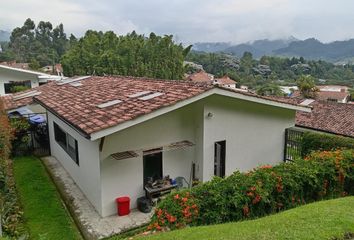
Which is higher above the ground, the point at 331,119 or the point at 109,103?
the point at 109,103

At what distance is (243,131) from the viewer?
12.2 metres

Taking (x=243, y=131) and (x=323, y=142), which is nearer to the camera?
(x=243, y=131)

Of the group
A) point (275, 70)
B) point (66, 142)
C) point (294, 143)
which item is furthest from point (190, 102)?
point (275, 70)

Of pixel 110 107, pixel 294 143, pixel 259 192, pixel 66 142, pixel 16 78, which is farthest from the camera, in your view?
pixel 16 78

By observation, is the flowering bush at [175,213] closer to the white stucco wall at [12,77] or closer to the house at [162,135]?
the house at [162,135]

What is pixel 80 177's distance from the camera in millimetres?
11945

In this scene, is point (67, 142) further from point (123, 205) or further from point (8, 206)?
point (123, 205)

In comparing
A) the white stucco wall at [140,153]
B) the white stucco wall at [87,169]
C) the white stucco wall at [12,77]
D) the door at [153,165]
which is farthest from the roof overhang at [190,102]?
the white stucco wall at [12,77]

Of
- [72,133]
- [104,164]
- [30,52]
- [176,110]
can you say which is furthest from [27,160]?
[30,52]

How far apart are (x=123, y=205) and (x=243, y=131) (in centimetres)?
532

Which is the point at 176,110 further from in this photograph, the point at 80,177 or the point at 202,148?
the point at 80,177

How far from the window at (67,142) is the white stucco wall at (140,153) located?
2763 millimetres

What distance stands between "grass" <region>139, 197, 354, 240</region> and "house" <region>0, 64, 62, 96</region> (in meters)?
30.8

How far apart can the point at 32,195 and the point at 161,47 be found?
52.3 m
